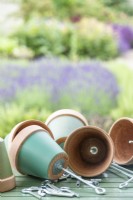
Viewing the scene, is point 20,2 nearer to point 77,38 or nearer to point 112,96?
point 77,38

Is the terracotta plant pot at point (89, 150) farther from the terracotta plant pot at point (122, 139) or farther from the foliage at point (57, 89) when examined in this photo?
the foliage at point (57, 89)

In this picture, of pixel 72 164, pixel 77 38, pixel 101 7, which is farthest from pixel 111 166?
pixel 101 7

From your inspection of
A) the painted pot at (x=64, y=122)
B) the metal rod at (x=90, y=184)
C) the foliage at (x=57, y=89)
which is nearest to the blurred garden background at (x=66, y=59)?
the foliage at (x=57, y=89)

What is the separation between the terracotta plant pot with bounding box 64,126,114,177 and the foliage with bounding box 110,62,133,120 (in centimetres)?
221

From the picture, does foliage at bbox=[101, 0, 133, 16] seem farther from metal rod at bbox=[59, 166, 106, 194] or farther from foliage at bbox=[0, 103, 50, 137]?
metal rod at bbox=[59, 166, 106, 194]

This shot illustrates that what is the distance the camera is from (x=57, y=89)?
4.22 m

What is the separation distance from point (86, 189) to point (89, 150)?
0.19 metres

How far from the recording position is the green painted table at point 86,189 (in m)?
1.27

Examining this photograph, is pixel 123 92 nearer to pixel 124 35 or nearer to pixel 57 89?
pixel 57 89

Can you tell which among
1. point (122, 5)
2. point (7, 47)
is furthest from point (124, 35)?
point (7, 47)

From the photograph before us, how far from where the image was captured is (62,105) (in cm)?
409

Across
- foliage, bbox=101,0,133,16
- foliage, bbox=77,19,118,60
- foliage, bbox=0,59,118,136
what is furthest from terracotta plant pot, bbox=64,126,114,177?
foliage, bbox=101,0,133,16

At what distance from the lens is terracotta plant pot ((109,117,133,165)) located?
5.14 feet

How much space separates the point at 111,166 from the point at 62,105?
2561 millimetres
